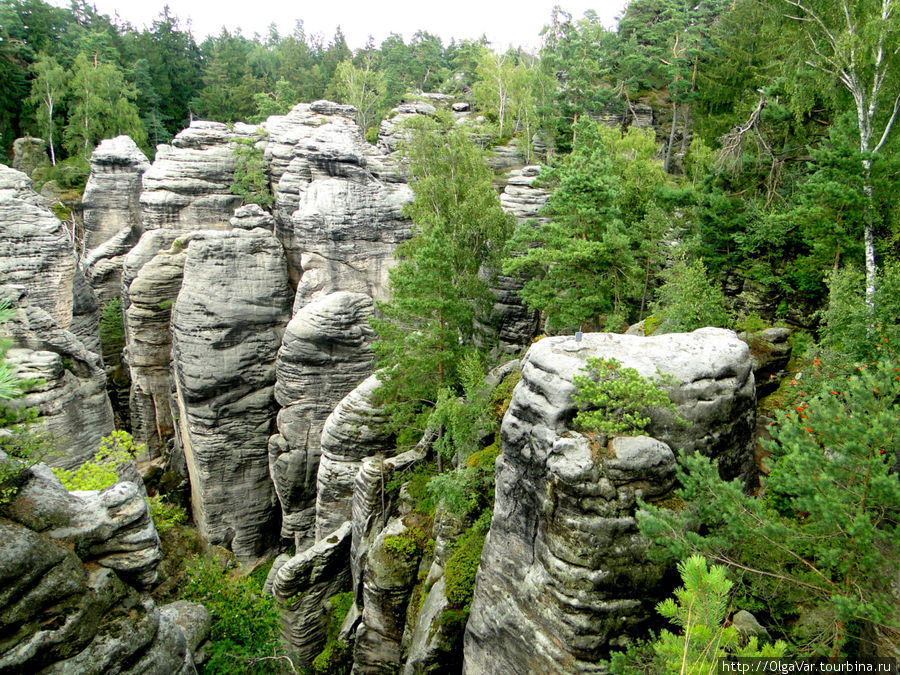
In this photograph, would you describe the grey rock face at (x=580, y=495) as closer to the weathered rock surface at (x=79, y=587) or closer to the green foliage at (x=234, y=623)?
the green foliage at (x=234, y=623)

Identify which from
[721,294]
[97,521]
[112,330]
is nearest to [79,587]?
[97,521]

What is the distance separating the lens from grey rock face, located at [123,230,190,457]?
2886 cm

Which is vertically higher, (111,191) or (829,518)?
(111,191)

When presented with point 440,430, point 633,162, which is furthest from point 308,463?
point 633,162

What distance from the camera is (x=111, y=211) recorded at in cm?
3419

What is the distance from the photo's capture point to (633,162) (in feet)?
73.9

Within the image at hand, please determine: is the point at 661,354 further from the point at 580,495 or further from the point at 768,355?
the point at 768,355

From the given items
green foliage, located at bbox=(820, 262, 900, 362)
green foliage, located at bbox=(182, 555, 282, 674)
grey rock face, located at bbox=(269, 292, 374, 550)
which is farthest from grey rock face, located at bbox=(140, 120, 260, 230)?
green foliage, located at bbox=(820, 262, 900, 362)

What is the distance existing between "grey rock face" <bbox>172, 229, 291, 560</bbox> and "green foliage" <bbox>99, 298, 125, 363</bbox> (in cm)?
1123

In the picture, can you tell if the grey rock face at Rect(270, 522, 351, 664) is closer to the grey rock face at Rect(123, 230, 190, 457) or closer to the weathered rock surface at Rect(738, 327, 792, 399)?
the weathered rock surface at Rect(738, 327, 792, 399)

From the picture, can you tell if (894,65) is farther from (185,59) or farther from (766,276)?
(185,59)

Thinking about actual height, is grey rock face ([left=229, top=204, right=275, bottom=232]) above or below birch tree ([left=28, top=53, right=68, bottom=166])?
below

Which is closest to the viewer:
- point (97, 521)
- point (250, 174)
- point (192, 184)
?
point (97, 521)

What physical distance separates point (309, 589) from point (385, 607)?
552 cm
